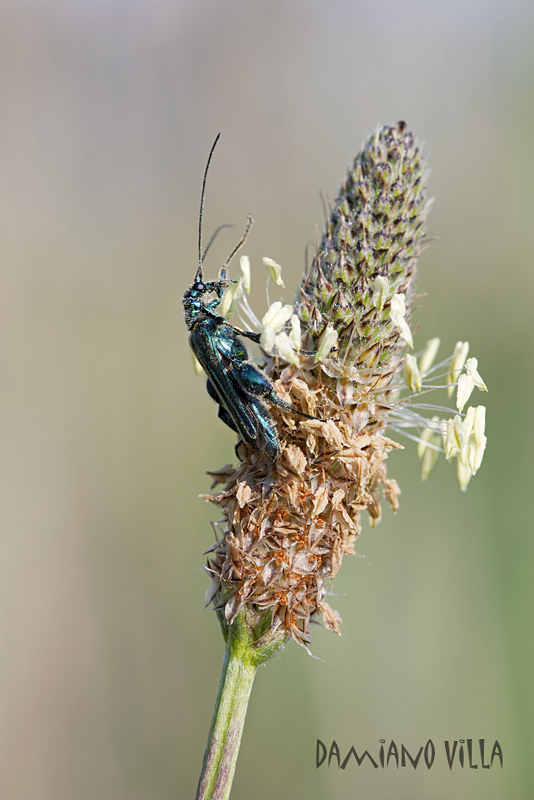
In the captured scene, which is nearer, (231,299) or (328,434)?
(328,434)

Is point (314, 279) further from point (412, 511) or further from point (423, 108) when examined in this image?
point (423, 108)

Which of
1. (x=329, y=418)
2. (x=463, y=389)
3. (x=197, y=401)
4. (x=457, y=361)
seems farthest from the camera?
(x=197, y=401)

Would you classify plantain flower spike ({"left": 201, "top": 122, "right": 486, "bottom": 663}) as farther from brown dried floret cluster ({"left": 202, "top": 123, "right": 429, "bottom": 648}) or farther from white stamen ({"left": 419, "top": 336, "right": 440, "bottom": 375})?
white stamen ({"left": 419, "top": 336, "right": 440, "bottom": 375})

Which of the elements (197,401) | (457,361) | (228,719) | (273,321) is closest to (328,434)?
(273,321)

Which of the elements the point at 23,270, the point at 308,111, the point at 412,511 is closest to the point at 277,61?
the point at 308,111

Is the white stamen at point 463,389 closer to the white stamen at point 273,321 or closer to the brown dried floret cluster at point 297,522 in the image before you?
the brown dried floret cluster at point 297,522

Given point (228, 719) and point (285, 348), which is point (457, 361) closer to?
point (285, 348)

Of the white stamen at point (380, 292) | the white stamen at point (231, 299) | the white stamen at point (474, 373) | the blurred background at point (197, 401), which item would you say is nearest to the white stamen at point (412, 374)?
the white stamen at point (380, 292)
